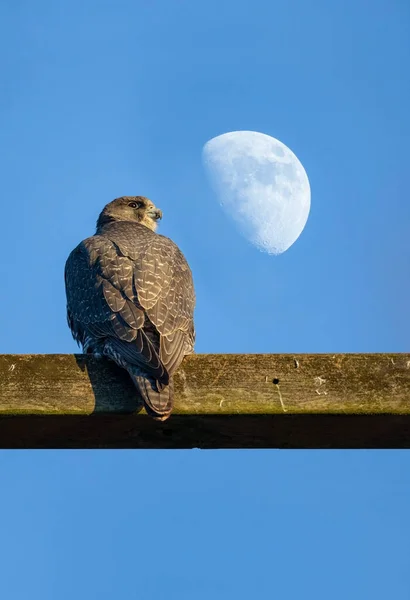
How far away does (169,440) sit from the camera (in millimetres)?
2508

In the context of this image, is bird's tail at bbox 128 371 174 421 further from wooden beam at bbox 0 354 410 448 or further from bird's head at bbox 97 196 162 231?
bird's head at bbox 97 196 162 231

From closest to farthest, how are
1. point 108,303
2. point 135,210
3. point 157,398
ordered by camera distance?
point 157,398
point 108,303
point 135,210

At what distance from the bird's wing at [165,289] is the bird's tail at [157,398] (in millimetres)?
641

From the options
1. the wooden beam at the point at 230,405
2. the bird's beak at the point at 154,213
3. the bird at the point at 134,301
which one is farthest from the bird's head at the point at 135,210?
the wooden beam at the point at 230,405

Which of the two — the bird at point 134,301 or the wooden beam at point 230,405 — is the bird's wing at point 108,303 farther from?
the wooden beam at point 230,405

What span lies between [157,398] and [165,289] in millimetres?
2098

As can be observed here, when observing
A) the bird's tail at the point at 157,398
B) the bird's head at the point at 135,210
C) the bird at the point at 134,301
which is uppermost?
the bird's head at the point at 135,210

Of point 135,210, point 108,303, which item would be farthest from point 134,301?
point 135,210

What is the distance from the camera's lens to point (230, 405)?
240cm

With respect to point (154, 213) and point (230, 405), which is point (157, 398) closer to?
point (230, 405)

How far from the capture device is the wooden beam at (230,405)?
7.86 ft

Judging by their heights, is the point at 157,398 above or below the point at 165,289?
below

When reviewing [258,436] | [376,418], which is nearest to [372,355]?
[376,418]

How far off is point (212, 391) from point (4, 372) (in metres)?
0.61
